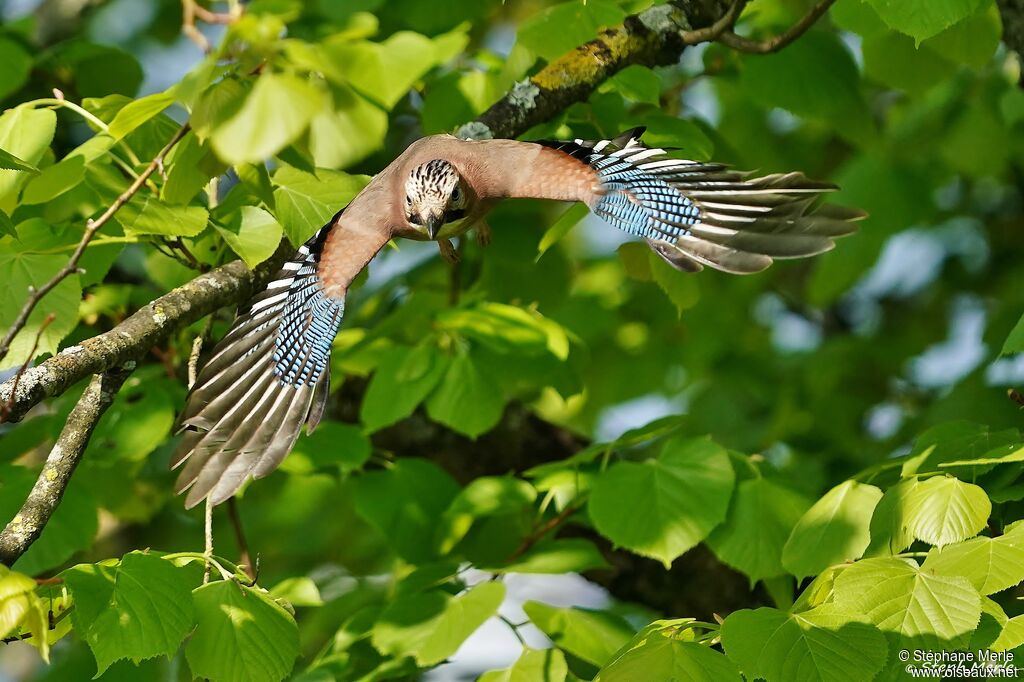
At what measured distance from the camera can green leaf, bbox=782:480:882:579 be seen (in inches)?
136

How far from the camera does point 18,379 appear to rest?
2.97m

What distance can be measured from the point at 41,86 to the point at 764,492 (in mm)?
3860

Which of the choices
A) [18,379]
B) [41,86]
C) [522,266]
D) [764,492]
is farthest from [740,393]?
[18,379]

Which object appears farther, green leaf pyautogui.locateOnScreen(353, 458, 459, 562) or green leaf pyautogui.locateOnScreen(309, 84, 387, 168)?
green leaf pyautogui.locateOnScreen(353, 458, 459, 562)

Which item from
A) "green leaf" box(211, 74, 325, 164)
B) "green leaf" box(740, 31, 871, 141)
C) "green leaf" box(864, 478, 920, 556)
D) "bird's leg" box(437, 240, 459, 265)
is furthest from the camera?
"green leaf" box(740, 31, 871, 141)

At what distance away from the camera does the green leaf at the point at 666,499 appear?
3.78 meters

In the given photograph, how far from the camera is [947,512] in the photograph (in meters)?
3.13

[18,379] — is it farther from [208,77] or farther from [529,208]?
[529,208]

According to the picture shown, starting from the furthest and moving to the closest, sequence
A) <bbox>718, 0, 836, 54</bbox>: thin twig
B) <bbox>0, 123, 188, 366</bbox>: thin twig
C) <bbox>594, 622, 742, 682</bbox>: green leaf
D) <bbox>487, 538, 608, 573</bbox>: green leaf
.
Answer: <bbox>718, 0, 836, 54</bbox>: thin twig < <bbox>487, 538, 608, 573</bbox>: green leaf < <bbox>594, 622, 742, 682</bbox>: green leaf < <bbox>0, 123, 188, 366</bbox>: thin twig

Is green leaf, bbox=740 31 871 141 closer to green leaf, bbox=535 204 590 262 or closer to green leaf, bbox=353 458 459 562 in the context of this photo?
green leaf, bbox=535 204 590 262

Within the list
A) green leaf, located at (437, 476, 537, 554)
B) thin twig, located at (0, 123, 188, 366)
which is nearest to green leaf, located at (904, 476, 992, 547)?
green leaf, located at (437, 476, 537, 554)

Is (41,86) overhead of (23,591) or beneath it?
overhead

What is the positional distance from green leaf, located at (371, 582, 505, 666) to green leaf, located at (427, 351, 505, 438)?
2.17 feet

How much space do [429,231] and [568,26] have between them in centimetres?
86
